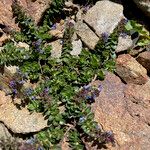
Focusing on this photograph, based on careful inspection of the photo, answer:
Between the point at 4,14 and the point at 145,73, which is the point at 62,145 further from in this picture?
the point at 4,14

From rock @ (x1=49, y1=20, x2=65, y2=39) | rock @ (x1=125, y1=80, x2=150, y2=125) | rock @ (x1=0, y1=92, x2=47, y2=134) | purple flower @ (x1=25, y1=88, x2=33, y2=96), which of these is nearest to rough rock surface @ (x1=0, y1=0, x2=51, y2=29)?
rock @ (x1=49, y1=20, x2=65, y2=39)

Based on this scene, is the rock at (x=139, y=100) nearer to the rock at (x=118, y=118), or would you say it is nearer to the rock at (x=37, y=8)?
the rock at (x=118, y=118)

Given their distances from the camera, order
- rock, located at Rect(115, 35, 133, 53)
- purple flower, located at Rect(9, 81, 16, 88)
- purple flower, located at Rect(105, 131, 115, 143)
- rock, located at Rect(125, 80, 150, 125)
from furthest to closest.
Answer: rock, located at Rect(115, 35, 133, 53)
purple flower, located at Rect(9, 81, 16, 88)
rock, located at Rect(125, 80, 150, 125)
purple flower, located at Rect(105, 131, 115, 143)

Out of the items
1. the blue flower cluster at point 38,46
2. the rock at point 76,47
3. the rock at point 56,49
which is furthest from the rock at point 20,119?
the rock at point 76,47

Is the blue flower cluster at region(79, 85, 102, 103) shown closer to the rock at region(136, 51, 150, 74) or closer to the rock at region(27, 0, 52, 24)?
the rock at region(136, 51, 150, 74)

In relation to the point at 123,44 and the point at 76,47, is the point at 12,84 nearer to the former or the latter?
the point at 76,47

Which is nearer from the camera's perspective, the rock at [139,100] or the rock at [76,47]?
the rock at [139,100]
